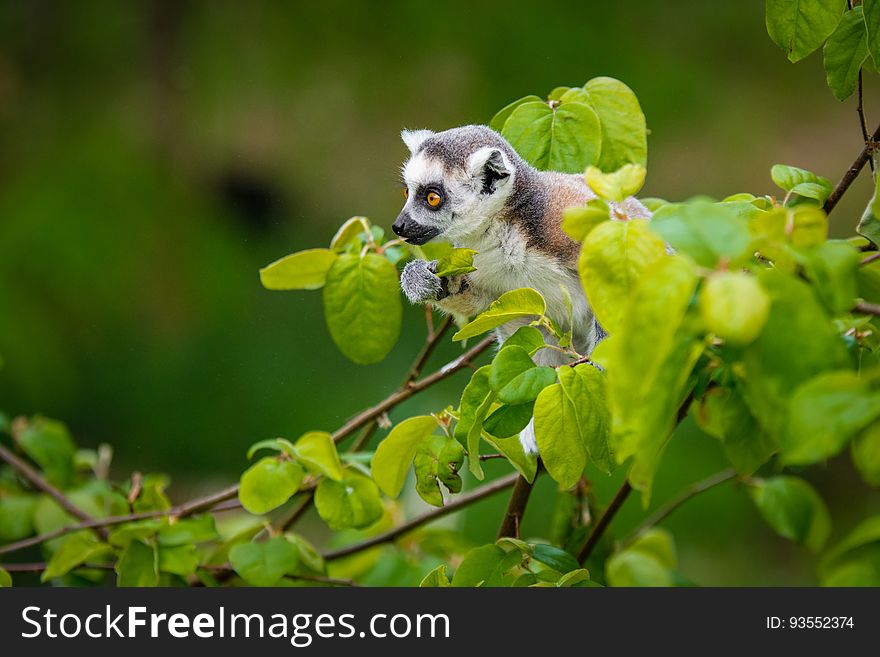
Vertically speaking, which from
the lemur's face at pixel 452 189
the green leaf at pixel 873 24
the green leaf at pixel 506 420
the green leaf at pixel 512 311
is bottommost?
the green leaf at pixel 506 420

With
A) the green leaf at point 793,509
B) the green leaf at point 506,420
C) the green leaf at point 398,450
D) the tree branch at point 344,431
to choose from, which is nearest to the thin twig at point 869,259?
the green leaf at point 506,420

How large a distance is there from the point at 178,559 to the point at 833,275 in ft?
2.81

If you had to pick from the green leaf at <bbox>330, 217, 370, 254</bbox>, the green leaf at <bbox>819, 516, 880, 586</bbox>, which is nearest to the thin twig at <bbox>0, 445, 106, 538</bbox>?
the green leaf at <bbox>330, 217, 370, 254</bbox>

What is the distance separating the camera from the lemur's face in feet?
4.17

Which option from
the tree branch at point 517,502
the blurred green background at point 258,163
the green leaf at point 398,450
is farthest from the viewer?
the blurred green background at point 258,163

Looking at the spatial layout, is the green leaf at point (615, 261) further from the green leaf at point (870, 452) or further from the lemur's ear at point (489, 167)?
the lemur's ear at point (489, 167)

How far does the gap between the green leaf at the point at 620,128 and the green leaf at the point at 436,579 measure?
51 cm

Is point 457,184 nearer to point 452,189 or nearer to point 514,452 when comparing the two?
point 452,189

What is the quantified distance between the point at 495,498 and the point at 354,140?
1303 millimetres

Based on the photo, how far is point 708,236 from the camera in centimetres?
53

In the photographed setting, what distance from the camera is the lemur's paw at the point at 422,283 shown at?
3.86 ft

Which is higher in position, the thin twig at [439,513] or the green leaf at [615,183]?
the thin twig at [439,513]

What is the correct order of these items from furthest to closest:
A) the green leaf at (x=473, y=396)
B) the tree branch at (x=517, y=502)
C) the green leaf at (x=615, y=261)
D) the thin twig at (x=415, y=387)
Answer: the thin twig at (x=415, y=387) < the tree branch at (x=517, y=502) < the green leaf at (x=473, y=396) < the green leaf at (x=615, y=261)

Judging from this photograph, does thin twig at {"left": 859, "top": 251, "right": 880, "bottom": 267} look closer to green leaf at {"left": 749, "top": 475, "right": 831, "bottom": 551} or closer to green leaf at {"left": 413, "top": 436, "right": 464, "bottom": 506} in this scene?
green leaf at {"left": 413, "top": 436, "right": 464, "bottom": 506}
